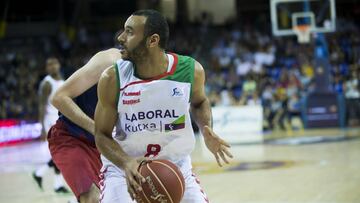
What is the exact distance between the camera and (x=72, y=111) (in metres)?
4.40

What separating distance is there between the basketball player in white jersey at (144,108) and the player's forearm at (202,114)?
0.36 ft

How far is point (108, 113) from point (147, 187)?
0.50 m

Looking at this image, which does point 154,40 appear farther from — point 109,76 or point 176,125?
point 176,125

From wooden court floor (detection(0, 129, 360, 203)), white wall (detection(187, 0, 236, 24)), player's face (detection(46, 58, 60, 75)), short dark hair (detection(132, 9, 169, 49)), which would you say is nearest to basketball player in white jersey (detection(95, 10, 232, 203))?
short dark hair (detection(132, 9, 169, 49))

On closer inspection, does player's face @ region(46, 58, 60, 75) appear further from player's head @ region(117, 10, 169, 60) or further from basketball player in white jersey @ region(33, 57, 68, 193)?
player's head @ region(117, 10, 169, 60)

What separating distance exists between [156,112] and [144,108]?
7 cm

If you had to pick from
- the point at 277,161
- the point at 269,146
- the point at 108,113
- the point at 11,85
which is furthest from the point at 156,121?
the point at 11,85

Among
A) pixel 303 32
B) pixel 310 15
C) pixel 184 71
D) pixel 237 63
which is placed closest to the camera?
pixel 184 71

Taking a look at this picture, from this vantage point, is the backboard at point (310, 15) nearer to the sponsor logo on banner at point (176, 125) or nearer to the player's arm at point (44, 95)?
the player's arm at point (44, 95)

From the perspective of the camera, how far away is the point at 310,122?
1897cm

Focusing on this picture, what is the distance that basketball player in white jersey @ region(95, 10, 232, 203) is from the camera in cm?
358

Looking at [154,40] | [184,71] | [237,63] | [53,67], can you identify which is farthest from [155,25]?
[237,63]

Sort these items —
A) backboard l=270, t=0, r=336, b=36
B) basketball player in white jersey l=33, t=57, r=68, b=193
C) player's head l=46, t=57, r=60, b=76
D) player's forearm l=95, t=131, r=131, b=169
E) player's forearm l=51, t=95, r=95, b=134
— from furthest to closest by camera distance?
backboard l=270, t=0, r=336, b=36 → player's head l=46, t=57, r=60, b=76 → basketball player in white jersey l=33, t=57, r=68, b=193 → player's forearm l=51, t=95, r=95, b=134 → player's forearm l=95, t=131, r=131, b=169

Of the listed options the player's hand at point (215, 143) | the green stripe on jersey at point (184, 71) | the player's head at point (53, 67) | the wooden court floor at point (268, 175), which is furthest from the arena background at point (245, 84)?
the green stripe on jersey at point (184, 71)
